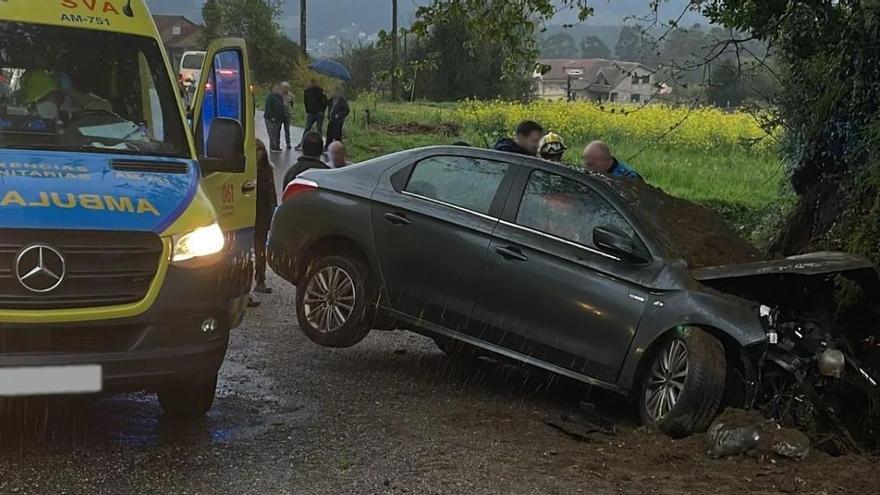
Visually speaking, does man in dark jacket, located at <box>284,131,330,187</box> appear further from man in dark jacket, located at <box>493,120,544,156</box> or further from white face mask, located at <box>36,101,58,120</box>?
white face mask, located at <box>36,101,58,120</box>

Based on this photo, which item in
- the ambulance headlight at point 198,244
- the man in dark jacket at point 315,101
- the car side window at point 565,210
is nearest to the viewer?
the ambulance headlight at point 198,244

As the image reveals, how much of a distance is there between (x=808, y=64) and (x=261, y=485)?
6047 millimetres

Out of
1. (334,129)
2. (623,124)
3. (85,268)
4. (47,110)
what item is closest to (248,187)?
(47,110)

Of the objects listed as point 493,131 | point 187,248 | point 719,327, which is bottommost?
point 493,131

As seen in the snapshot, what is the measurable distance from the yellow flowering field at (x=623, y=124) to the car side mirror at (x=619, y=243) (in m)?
19.1

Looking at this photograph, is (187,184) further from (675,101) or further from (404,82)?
(675,101)

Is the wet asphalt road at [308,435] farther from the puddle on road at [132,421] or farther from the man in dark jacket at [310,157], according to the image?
the man in dark jacket at [310,157]

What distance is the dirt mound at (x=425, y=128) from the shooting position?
29953 mm

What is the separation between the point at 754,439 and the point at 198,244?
2.97 m

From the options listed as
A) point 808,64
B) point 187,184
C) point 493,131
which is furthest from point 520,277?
point 493,131

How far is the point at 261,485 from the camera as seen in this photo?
4703 mm

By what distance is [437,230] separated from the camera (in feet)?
22.3

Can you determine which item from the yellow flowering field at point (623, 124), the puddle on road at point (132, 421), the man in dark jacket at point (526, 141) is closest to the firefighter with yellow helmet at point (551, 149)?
the man in dark jacket at point (526, 141)

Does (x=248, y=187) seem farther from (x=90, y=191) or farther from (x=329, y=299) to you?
(x=90, y=191)
